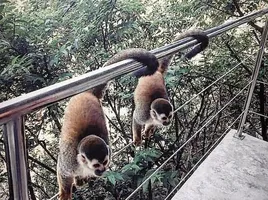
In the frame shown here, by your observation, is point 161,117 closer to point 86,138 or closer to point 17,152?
point 86,138

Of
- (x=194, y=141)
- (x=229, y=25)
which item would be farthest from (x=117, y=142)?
(x=229, y=25)

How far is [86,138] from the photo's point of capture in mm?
947

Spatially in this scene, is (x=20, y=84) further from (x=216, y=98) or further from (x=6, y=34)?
(x=216, y=98)

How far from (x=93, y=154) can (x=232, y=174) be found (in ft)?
3.60

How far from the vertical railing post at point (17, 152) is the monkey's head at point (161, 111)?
0.78m

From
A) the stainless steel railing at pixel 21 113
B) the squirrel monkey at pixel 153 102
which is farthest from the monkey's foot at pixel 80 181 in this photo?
the stainless steel railing at pixel 21 113

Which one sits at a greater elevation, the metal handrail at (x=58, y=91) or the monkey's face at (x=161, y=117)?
the metal handrail at (x=58, y=91)

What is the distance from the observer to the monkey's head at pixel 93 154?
914 millimetres

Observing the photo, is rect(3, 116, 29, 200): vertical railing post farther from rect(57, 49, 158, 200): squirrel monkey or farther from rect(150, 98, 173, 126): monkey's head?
rect(150, 98, 173, 126): monkey's head

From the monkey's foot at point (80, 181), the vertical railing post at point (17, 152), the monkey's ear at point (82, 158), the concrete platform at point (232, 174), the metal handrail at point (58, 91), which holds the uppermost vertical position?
the metal handrail at point (58, 91)

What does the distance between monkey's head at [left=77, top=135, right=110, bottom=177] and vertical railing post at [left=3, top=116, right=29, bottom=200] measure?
36 centimetres

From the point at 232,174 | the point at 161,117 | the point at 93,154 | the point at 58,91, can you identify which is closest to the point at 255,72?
the point at 232,174

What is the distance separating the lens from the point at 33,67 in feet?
8.27

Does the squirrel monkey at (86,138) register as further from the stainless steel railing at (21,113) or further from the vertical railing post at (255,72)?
the vertical railing post at (255,72)
